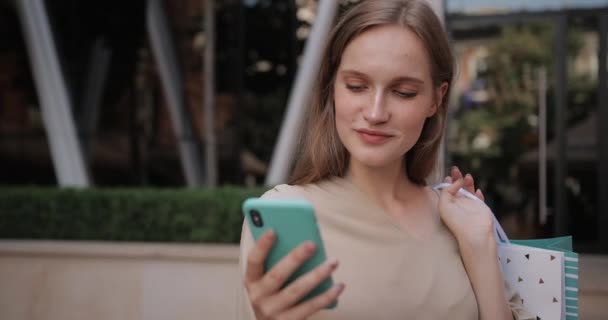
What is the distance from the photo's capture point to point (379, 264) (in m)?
1.52

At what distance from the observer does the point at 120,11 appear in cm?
1056

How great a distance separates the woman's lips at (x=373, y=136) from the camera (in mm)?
1489

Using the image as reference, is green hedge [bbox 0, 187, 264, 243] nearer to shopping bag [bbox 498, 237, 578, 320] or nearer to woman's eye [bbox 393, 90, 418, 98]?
shopping bag [bbox 498, 237, 578, 320]

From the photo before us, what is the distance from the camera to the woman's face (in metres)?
1.47

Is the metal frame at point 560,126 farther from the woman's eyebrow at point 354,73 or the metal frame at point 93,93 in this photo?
the woman's eyebrow at point 354,73

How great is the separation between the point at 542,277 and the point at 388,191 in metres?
0.46

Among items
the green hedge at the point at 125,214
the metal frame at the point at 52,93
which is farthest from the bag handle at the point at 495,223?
the metal frame at the point at 52,93

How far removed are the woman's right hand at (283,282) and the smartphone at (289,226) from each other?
0.01 metres

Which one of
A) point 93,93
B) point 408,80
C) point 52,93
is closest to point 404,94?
point 408,80

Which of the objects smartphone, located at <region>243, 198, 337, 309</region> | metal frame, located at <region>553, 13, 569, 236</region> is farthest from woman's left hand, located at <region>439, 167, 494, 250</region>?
metal frame, located at <region>553, 13, 569, 236</region>

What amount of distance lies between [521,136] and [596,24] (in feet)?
6.15

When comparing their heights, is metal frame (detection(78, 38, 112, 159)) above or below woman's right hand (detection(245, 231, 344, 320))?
below

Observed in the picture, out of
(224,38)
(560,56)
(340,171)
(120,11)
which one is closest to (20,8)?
(120,11)

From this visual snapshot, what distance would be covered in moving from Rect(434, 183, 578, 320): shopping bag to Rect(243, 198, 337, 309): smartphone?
73 cm
